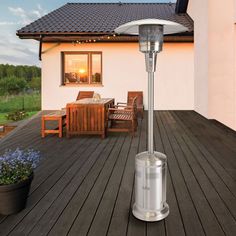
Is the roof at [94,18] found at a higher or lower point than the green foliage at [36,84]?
higher

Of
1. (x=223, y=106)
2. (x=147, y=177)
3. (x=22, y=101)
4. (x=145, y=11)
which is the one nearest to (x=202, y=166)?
(x=147, y=177)

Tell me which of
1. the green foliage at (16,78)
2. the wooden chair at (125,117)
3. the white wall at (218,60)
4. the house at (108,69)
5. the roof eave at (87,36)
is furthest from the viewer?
the green foliage at (16,78)

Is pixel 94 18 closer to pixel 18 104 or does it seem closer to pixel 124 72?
pixel 124 72

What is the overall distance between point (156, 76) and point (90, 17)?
12.9ft

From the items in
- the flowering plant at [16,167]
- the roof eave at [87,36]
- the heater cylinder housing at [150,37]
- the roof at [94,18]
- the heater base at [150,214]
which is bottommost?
the heater base at [150,214]

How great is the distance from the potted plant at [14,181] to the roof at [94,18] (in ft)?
25.8

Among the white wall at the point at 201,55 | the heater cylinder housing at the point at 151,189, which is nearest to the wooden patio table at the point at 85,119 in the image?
the heater cylinder housing at the point at 151,189

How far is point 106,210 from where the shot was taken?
8.17ft

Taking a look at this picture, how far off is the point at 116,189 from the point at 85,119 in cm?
299

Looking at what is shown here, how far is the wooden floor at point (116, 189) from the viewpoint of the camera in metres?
2.21

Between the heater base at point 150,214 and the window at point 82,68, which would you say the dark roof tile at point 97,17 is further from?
the heater base at point 150,214

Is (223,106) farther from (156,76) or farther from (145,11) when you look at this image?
(145,11)

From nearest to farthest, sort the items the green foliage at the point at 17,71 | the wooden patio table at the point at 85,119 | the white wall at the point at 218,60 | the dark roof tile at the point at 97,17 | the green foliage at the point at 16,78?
1. the wooden patio table at the point at 85,119
2. the white wall at the point at 218,60
3. the dark roof tile at the point at 97,17
4. the green foliage at the point at 16,78
5. the green foliage at the point at 17,71

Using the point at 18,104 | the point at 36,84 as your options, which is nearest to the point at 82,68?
the point at 36,84
